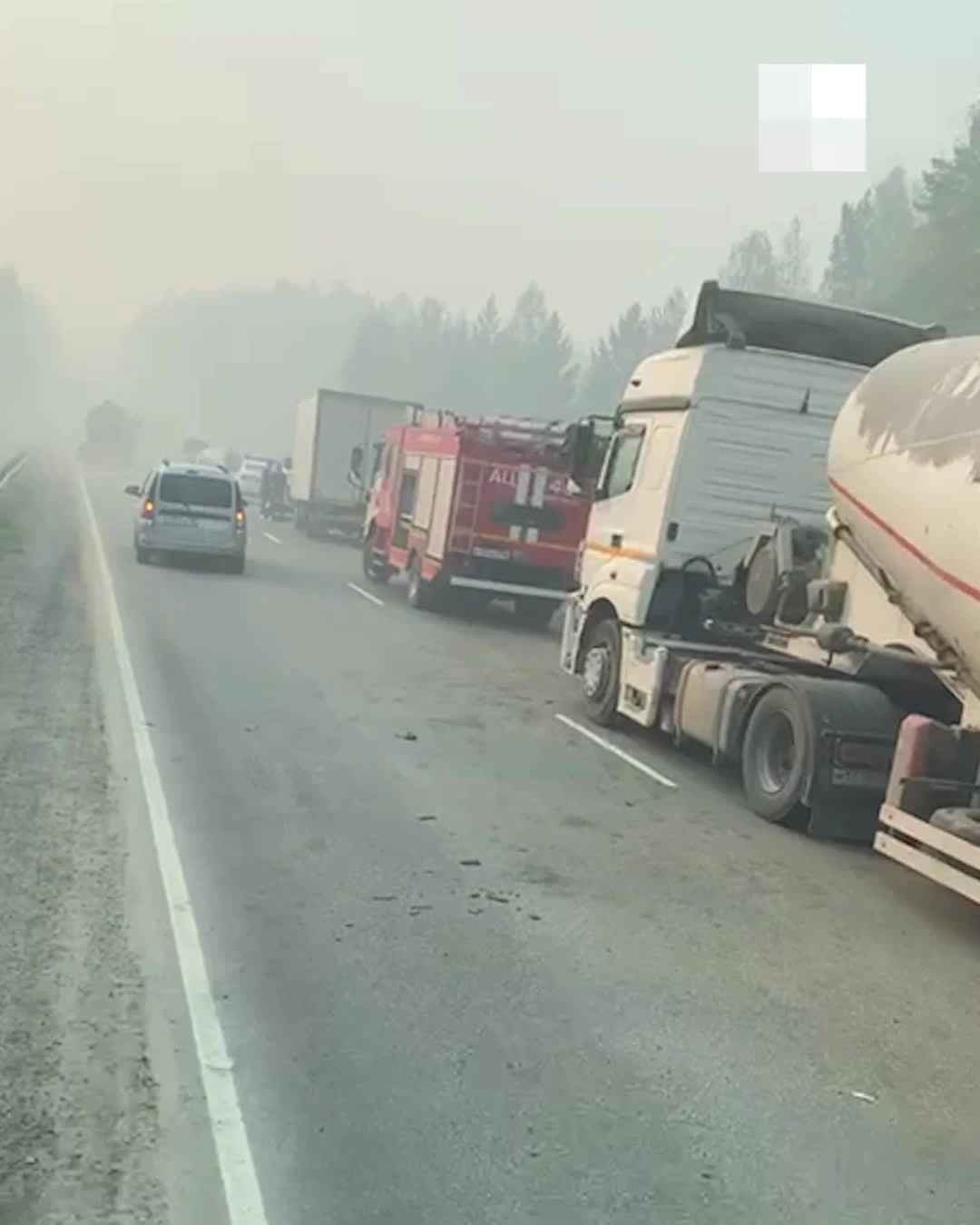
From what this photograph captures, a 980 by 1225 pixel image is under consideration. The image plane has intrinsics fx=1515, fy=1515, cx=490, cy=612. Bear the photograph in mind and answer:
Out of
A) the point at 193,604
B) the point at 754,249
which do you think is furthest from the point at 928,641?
the point at 754,249

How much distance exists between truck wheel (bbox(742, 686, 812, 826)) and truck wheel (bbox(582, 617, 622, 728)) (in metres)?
2.66

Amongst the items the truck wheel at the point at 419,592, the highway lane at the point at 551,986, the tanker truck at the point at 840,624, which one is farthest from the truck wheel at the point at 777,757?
the truck wheel at the point at 419,592

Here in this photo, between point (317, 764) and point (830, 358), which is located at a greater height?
point (830, 358)

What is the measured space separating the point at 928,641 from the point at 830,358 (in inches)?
179

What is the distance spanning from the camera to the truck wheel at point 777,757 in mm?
9891

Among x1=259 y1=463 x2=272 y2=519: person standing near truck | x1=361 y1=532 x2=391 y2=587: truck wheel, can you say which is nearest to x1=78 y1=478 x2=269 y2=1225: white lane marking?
x1=361 y1=532 x2=391 y2=587: truck wheel

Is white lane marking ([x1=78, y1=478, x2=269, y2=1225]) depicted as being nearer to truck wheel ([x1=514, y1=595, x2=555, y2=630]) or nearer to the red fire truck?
the red fire truck

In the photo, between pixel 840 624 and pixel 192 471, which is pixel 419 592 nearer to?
pixel 192 471

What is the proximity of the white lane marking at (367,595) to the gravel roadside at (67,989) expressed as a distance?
36.0 ft

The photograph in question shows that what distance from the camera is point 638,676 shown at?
42.1 ft

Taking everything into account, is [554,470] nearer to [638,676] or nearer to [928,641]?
[638,676]

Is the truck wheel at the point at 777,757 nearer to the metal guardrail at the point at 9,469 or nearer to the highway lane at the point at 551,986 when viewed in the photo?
the highway lane at the point at 551,986

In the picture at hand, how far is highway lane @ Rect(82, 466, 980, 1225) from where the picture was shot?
470 cm

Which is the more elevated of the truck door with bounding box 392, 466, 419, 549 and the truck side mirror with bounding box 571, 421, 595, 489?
the truck side mirror with bounding box 571, 421, 595, 489
